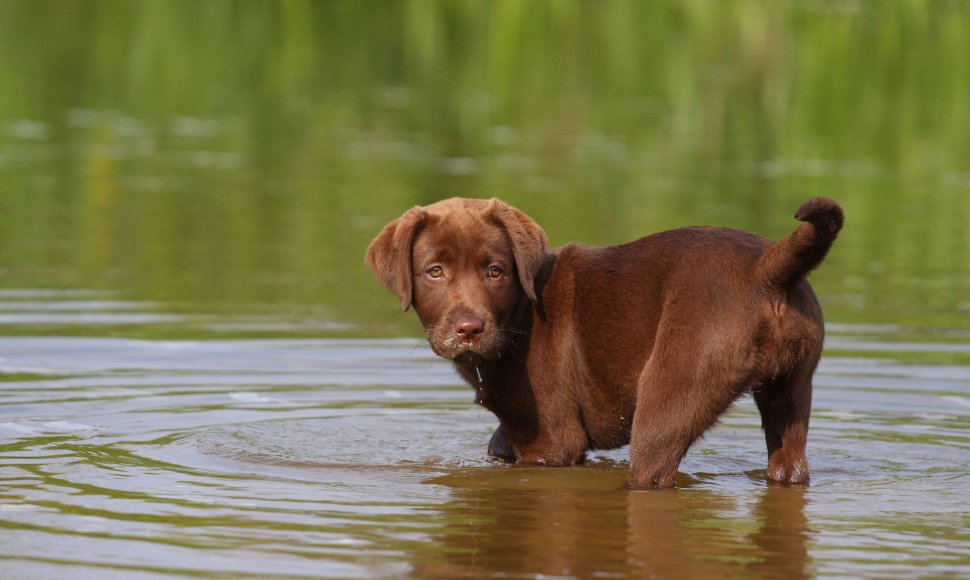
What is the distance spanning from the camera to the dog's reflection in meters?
5.82

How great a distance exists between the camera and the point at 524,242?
7.49m

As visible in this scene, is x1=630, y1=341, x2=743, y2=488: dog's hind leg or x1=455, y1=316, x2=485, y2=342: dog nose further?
x1=455, y1=316, x2=485, y2=342: dog nose

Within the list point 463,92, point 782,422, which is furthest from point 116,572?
point 463,92

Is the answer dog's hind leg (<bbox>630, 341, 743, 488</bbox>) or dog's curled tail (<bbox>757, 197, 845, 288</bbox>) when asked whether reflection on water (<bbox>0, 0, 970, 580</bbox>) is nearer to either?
dog's hind leg (<bbox>630, 341, 743, 488</bbox>)

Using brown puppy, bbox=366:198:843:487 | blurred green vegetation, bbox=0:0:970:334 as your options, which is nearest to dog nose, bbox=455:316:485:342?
Answer: brown puppy, bbox=366:198:843:487

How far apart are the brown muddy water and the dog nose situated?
29.5 inches

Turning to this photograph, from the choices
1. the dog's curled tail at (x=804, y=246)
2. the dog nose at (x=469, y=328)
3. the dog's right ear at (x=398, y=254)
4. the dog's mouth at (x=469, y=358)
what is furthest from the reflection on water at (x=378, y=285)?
the dog's curled tail at (x=804, y=246)

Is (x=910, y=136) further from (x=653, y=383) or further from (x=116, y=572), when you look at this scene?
(x=116, y=572)

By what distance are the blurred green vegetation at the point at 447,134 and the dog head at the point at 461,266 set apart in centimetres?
407

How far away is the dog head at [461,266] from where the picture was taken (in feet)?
24.1

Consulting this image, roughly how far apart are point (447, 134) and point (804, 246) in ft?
56.6

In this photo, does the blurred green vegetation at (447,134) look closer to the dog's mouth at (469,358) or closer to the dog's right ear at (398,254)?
the dog's right ear at (398,254)

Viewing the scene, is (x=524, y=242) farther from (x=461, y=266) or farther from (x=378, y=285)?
(x=378, y=285)

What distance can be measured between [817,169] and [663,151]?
2.75m
